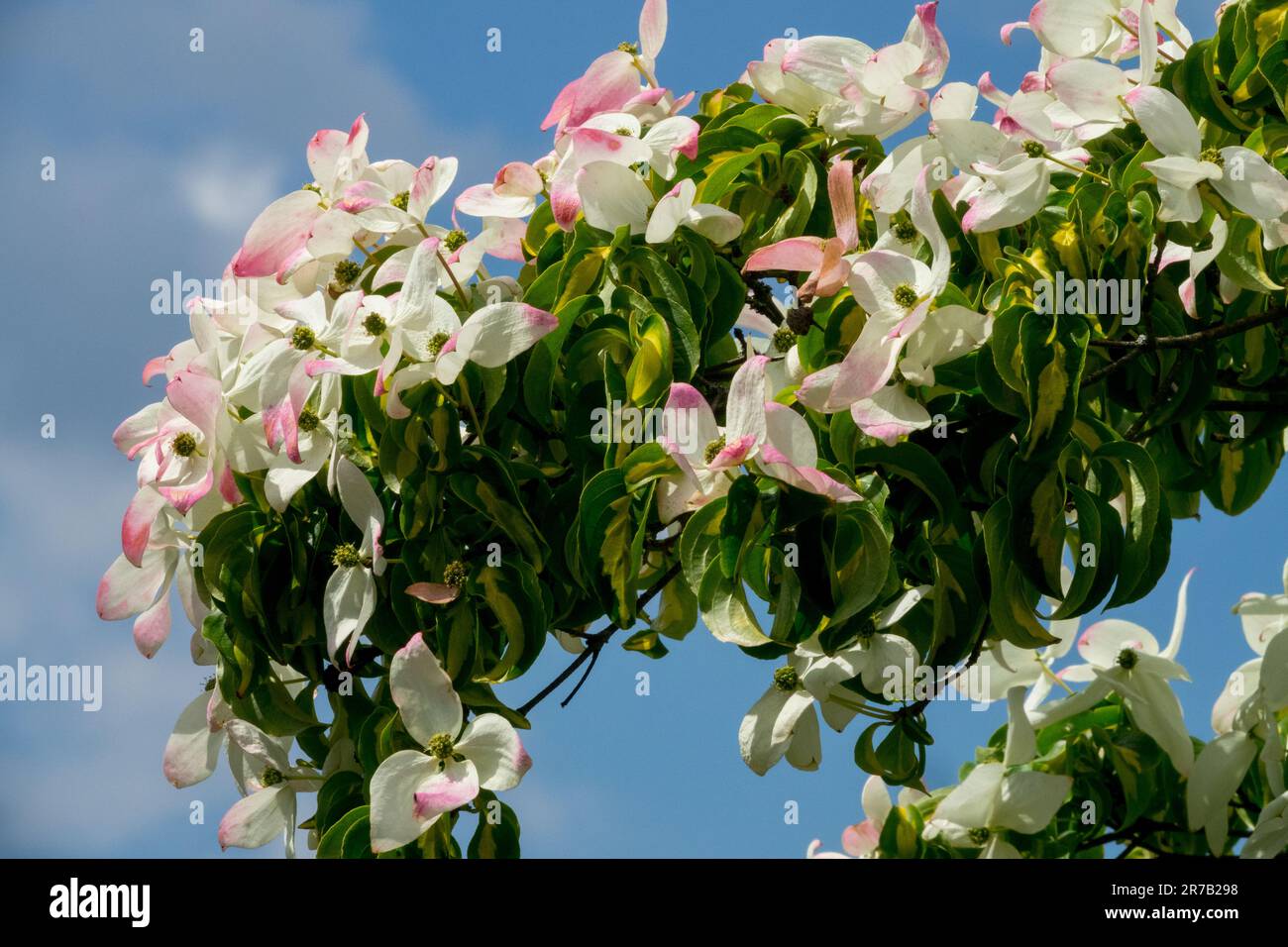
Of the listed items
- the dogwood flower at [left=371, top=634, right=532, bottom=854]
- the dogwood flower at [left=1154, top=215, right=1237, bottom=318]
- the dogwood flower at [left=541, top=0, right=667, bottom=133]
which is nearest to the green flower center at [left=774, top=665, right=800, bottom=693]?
the dogwood flower at [left=371, top=634, right=532, bottom=854]

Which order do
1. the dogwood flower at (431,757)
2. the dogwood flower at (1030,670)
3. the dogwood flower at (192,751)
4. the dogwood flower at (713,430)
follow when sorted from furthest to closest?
the dogwood flower at (1030,670)
the dogwood flower at (192,751)
the dogwood flower at (431,757)
the dogwood flower at (713,430)

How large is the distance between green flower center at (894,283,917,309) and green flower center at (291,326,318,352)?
0.60 m

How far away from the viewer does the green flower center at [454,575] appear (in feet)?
4.56

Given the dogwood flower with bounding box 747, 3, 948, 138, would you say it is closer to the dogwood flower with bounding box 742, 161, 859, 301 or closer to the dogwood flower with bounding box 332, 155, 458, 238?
the dogwood flower with bounding box 742, 161, 859, 301

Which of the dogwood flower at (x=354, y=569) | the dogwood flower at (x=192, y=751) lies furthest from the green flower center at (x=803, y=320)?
the dogwood flower at (x=192, y=751)

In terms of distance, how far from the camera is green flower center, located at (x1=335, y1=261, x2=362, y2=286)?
159 cm

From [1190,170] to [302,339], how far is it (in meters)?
0.90

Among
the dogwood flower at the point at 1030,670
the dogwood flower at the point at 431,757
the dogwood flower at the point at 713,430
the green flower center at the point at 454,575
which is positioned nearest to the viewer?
the dogwood flower at the point at 713,430

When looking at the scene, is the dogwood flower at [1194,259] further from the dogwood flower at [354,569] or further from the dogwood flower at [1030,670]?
the dogwood flower at [354,569]

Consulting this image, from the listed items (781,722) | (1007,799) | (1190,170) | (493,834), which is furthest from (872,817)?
(1190,170)

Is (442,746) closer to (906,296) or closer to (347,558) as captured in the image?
(347,558)

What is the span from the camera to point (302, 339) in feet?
4.58

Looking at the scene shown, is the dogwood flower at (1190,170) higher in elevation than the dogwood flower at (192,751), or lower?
higher
